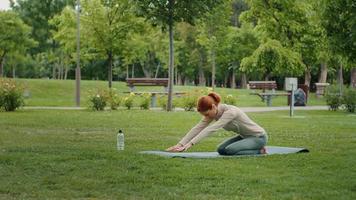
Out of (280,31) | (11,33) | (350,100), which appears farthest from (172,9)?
(11,33)

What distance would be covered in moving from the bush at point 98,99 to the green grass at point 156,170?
10367mm

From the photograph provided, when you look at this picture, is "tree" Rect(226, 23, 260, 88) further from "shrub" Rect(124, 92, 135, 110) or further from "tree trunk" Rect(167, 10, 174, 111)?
"tree trunk" Rect(167, 10, 174, 111)

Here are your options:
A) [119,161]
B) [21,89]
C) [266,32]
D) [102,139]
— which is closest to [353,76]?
[266,32]

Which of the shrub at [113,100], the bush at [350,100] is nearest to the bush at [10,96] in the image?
the shrub at [113,100]

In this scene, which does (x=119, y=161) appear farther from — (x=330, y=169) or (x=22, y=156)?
(x=330, y=169)

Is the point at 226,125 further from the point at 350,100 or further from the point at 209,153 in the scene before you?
the point at 350,100

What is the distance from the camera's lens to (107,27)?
36906mm

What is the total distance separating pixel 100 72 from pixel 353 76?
4106 centimetres

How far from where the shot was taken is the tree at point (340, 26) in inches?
632

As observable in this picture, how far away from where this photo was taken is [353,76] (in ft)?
167

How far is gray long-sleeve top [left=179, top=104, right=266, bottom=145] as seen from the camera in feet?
33.8

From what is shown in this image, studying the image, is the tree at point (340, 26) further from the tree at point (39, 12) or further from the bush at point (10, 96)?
the tree at point (39, 12)

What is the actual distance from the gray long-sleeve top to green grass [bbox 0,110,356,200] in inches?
22.0

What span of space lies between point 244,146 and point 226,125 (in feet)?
1.66
